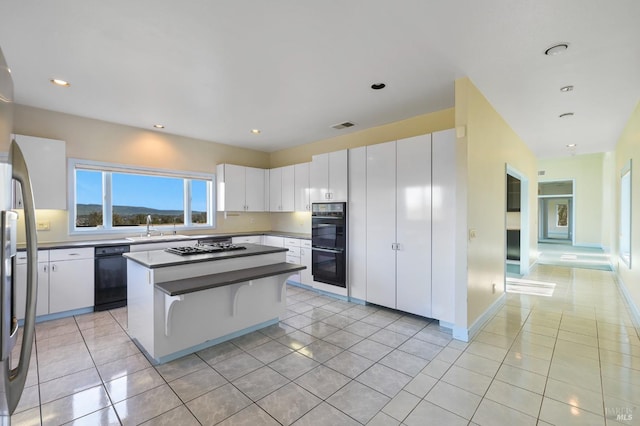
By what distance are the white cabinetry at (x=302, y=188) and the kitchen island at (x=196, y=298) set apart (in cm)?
198

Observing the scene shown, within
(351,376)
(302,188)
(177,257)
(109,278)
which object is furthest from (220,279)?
(302,188)

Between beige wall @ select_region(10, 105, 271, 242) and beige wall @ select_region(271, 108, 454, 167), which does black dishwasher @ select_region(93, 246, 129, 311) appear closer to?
beige wall @ select_region(10, 105, 271, 242)

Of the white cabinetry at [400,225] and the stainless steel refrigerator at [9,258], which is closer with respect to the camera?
the stainless steel refrigerator at [9,258]

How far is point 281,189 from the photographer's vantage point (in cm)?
603

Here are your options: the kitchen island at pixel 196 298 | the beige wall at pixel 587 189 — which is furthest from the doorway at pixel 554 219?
the kitchen island at pixel 196 298

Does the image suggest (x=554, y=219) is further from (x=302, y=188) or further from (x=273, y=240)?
(x=273, y=240)

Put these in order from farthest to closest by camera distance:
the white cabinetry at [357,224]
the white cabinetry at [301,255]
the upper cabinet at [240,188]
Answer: the upper cabinet at [240,188], the white cabinetry at [301,255], the white cabinetry at [357,224]

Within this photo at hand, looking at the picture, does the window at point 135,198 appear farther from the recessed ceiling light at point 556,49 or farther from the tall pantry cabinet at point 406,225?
the recessed ceiling light at point 556,49

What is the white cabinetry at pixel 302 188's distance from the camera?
5.36m

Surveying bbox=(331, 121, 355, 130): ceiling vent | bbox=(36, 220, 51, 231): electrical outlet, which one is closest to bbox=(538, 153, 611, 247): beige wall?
bbox=(331, 121, 355, 130): ceiling vent

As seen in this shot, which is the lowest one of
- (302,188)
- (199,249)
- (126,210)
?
(199,249)

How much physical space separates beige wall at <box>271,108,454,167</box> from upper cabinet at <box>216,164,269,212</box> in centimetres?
65

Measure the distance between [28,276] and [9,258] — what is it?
18 centimetres

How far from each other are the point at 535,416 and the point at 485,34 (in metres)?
2.83
